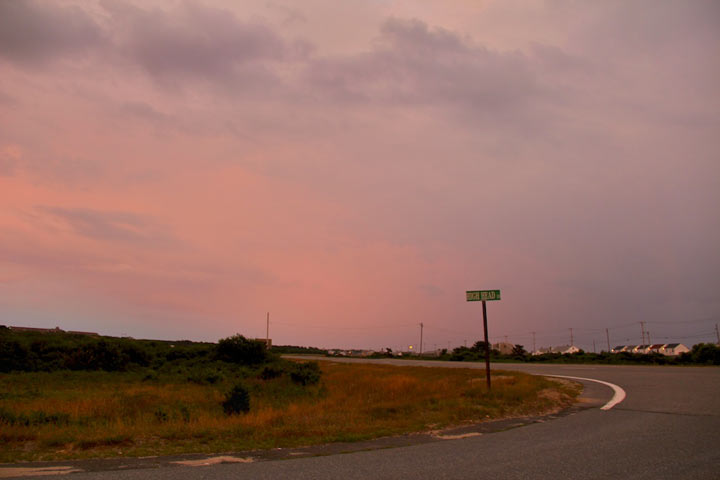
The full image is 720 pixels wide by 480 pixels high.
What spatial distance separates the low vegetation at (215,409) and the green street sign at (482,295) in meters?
2.68

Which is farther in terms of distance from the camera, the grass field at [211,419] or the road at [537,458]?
the grass field at [211,419]

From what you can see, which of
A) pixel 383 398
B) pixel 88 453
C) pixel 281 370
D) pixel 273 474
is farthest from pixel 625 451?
pixel 281 370

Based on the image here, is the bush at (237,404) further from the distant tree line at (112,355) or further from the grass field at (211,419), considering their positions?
the distant tree line at (112,355)

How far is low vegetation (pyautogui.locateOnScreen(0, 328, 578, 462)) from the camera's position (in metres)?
9.33

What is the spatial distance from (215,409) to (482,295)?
9.45m

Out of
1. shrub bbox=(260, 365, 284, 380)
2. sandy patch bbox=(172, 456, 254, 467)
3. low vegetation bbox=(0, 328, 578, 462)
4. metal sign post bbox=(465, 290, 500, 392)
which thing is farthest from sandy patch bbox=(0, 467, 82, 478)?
shrub bbox=(260, 365, 284, 380)

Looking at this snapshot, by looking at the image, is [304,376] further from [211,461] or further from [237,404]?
[211,461]

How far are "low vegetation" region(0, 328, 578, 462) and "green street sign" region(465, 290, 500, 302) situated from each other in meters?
2.68

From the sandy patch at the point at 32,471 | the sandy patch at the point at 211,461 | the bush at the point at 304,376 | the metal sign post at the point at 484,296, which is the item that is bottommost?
the bush at the point at 304,376

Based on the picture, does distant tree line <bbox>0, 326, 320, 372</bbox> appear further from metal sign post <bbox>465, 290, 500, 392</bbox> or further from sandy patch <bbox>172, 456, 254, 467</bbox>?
sandy patch <bbox>172, 456, 254, 467</bbox>

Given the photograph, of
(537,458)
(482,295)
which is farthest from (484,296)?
(537,458)

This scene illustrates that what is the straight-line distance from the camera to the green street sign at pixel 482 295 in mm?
15078

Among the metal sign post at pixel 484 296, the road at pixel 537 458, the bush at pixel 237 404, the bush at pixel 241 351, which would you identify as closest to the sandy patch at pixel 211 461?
the road at pixel 537 458

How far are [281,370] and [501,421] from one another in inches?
788
